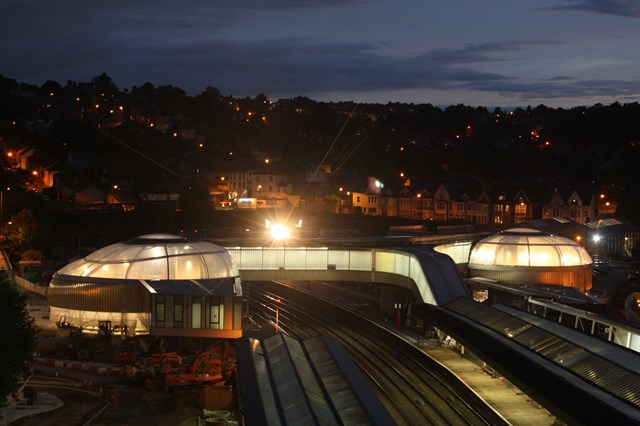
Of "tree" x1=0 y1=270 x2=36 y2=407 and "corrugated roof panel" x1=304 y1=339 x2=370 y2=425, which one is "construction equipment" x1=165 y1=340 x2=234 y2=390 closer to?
"corrugated roof panel" x1=304 y1=339 x2=370 y2=425

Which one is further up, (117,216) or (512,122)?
(512,122)

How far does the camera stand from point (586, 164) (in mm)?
105125

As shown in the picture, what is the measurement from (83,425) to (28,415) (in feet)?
5.26

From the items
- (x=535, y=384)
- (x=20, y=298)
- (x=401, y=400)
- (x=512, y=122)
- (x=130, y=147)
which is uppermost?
(x=512, y=122)

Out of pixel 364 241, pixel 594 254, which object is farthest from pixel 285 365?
pixel 594 254

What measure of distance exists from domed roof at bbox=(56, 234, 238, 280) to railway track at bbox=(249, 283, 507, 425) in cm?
395

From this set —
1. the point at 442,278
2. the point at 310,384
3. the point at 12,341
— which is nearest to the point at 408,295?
the point at 442,278

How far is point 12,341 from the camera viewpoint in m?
17.1

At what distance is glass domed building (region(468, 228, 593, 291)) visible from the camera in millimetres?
37438

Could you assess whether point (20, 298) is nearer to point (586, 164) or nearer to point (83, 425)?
point (83, 425)

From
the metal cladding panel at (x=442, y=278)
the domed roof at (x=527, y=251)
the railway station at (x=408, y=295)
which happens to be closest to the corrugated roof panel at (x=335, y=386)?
the railway station at (x=408, y=295)

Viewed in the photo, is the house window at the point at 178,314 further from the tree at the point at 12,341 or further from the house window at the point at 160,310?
the tree at the point at 12,341

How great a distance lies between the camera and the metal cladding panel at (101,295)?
27266mm

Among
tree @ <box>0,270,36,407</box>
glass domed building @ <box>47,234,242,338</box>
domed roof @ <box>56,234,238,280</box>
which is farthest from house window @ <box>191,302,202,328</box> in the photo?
tree @ <box>0,270,36,407</box>
